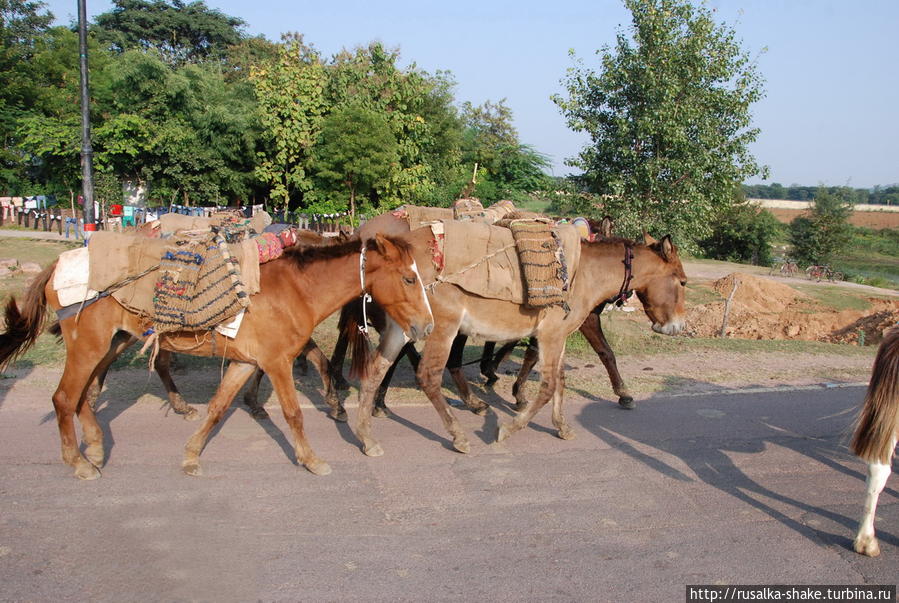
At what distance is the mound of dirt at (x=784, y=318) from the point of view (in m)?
17.0

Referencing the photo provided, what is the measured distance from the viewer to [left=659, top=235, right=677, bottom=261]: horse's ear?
693 cm

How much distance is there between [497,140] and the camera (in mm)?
37781

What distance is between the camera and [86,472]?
195 inches

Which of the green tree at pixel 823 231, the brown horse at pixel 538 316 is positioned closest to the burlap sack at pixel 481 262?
the brown horse at pixel 538 316

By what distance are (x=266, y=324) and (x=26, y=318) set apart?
6.52 feet

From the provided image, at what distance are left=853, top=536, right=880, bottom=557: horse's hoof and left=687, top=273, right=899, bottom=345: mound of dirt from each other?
1193 centimetres

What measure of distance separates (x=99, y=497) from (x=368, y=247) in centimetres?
269

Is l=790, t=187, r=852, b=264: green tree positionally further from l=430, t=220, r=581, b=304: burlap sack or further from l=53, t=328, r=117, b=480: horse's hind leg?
l=53, t=328, r=117, b=480: horse's hind leg

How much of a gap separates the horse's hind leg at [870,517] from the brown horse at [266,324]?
324 cm

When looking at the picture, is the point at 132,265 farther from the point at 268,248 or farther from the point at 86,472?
the point at 86,472

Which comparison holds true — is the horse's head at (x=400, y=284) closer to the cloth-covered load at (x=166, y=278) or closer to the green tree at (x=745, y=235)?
the cloth-covered load at (x=166, y=278)

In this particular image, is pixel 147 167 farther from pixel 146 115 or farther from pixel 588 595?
pixel 588 595

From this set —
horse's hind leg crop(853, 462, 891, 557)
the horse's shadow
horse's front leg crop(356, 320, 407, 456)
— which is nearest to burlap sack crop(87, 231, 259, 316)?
horse's front leg crop(356, 320, 407, 456)

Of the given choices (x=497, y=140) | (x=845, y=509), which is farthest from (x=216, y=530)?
(x=497, y=140)
